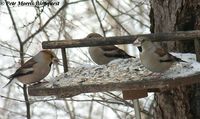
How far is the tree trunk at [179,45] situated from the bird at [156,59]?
2.22ft

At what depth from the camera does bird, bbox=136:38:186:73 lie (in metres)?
3.52

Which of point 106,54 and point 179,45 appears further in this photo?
point 106,54

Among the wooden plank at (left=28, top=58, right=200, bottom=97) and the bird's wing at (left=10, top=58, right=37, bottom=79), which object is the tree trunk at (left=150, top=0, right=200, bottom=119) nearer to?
the wooden plank at (left=28, top=58, right=200, bottom=97)

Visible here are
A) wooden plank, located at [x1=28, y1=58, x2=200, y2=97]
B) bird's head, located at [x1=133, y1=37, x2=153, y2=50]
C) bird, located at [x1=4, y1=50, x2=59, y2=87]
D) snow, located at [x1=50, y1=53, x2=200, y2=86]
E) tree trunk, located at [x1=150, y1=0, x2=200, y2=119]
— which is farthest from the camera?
tree trunk, located at [x1=150, y1=0, x2=200, y2=119]

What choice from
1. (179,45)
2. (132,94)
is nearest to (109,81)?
(132,94)

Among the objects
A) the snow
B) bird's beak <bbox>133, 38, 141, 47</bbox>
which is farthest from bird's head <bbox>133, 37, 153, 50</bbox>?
the snow

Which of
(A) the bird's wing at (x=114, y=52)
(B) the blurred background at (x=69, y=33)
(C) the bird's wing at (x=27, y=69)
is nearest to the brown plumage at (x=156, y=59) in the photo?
(C) the bird's wing at (x=27, y=69)

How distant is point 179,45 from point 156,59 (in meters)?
0.83

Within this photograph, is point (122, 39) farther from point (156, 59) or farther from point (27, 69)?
point (27, 69)

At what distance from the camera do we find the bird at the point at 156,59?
3.52 metres

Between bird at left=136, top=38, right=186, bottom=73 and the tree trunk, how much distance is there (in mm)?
678

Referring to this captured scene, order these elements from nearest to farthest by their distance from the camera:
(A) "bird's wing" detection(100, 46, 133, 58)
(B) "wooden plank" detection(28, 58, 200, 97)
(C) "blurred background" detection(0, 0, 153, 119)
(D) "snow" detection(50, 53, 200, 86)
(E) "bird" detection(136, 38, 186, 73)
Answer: (B) "wooden plank" detection(28, 58, 200, 97), (D) "snow" detection(50, 53, 200, 86), (E) "bird" detection(136, 38, 186, 73), (A) "bird's wing" detection(100, 46, 133, 58), (C) "blurred background" detection(0, 0, 153, 119)

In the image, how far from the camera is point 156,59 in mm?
3549

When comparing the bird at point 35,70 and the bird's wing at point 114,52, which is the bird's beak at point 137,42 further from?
the bird's wing at point 114,52
